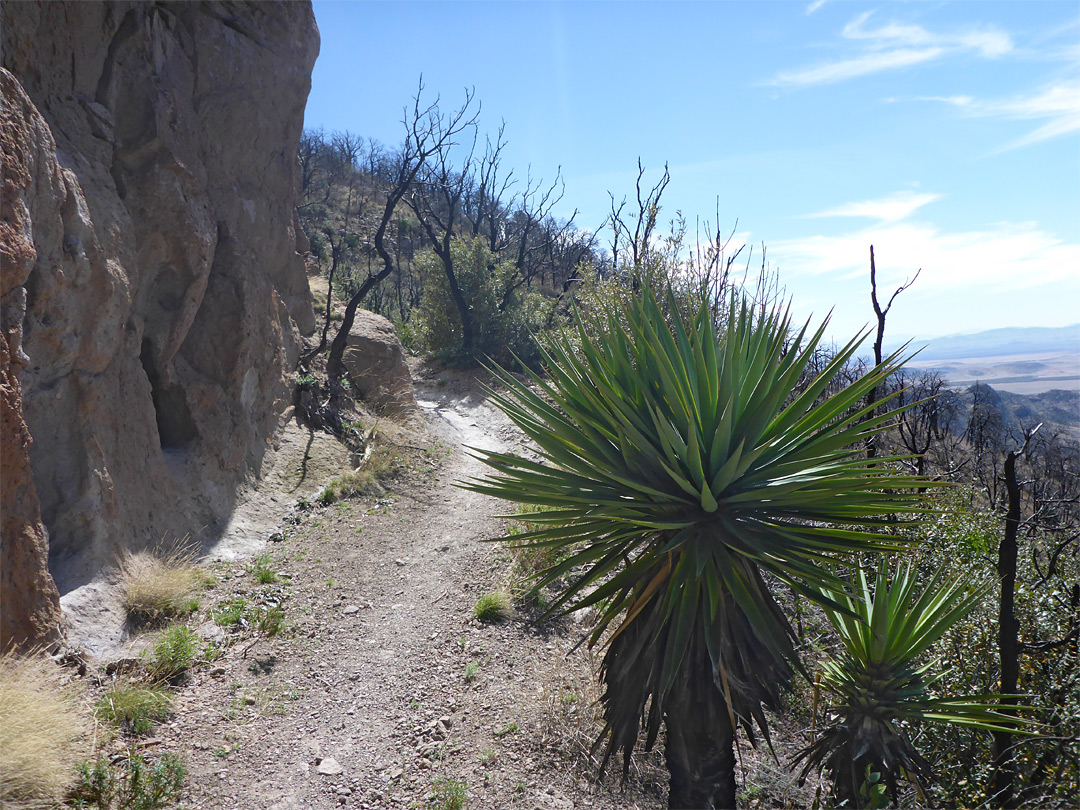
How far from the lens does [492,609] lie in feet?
20.6

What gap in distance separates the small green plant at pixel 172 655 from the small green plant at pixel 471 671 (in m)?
2.22

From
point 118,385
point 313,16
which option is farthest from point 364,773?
point 313,16

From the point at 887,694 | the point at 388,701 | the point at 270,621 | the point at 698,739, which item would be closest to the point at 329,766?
the point at 388,701

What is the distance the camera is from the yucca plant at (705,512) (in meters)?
3.05

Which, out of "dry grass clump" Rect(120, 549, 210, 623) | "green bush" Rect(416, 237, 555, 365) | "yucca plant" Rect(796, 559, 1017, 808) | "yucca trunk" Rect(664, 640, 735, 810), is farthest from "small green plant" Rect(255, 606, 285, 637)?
"green bush" Rect(416, 237, 555, 365)

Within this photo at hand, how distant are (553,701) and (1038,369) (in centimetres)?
14271

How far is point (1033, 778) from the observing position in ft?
11.4

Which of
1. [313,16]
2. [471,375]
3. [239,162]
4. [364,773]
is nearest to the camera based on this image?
[364,773]

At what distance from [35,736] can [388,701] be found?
2406mm

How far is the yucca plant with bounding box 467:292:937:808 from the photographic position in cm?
305

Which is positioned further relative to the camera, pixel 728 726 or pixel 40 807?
pixel 728 726

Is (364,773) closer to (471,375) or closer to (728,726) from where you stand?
(728,726)

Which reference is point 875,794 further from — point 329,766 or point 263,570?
point 263,570

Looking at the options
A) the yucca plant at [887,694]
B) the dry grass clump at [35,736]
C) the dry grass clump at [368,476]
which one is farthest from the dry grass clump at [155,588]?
the yucca plant at [887,694]
